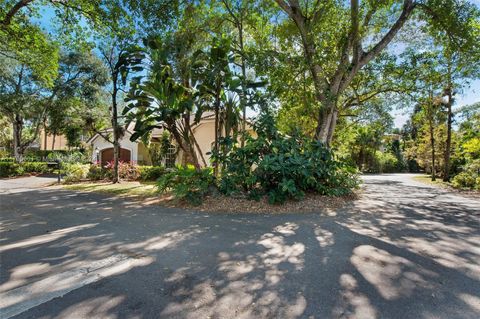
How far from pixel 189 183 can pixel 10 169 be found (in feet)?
56.8

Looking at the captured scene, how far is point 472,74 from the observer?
1237 centimetres

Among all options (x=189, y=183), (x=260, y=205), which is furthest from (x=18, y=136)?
(x=260, y=205)

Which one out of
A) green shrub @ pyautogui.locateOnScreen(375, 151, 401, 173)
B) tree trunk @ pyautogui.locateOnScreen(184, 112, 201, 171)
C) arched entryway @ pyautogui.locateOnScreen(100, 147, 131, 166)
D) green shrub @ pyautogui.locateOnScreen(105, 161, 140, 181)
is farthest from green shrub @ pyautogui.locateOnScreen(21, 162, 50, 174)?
green shrub @ pyautogui.locateOnScreen(375, 151, 401, 173)

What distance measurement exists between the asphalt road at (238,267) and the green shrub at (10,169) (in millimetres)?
15231

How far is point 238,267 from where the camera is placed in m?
3.60

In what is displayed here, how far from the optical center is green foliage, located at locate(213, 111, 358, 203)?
780cm

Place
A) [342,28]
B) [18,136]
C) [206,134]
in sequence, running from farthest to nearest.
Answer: [18,136]
[206,134]
[342,28]

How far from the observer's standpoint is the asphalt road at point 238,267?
8.61 ft

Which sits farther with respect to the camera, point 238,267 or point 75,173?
point 75,173

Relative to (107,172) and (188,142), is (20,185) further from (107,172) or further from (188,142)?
(188,142)

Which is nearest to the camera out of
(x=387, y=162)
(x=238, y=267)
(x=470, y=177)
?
(x=238, y=267)

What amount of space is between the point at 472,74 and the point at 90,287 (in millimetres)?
16462

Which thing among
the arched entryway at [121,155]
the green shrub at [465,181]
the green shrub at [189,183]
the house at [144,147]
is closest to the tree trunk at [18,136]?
the house at [144,147]

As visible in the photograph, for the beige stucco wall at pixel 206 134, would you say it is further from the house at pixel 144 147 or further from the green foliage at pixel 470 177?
the green foliage at pixel 470 177
